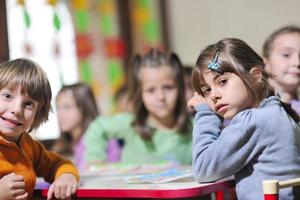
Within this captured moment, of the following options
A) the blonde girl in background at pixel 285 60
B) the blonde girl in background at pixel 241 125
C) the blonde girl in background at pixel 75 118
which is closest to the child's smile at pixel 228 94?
the blonde girl in background at pixel 241 125

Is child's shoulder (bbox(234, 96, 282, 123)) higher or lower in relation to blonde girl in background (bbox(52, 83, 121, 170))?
higher

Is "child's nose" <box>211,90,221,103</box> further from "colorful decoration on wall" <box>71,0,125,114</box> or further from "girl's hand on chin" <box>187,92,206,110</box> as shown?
"colorful decoration on wall" <box>71,0,125,114</box>

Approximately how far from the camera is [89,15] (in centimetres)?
365

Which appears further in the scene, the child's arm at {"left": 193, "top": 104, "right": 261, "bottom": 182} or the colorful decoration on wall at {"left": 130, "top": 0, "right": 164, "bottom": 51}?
the colorful decoration on wall at {"left": 130, "top": 0, "right": 164, "bottom": 51}

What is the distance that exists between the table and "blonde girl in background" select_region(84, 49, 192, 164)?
817 mm

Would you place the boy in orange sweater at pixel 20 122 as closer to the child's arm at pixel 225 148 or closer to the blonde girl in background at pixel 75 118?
the child's arm at pixel 225 148

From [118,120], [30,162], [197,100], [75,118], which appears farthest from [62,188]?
[75,118]

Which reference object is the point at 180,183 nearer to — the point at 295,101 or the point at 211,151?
the point at 211,151

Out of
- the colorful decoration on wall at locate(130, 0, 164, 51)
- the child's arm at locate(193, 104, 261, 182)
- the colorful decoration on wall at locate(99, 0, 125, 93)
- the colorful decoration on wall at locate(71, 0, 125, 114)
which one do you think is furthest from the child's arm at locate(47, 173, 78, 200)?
the colorful decoration on wall at locate(130, 0, 164, 51)

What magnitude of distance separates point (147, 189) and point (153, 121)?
3.65 feet

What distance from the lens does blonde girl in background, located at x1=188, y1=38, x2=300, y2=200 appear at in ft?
4.63

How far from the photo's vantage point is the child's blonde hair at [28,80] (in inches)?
61.0

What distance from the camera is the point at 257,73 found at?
1495mm

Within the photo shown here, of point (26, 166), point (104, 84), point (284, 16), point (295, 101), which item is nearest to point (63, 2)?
point (104, 84)
